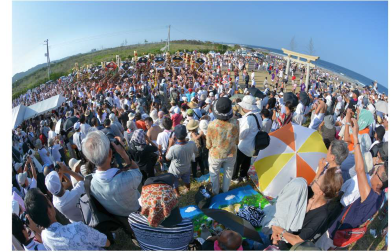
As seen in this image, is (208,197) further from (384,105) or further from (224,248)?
(384,105)

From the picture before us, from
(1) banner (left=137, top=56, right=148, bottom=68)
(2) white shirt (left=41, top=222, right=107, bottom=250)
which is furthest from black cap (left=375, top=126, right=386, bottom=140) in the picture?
(1) banner (left=137, top=56, right=148, bottom=68)

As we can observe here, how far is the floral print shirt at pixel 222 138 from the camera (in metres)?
3.45

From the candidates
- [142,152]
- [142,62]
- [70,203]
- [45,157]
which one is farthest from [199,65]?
[70,203]

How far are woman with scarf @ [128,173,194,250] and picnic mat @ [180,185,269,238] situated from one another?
1.09m

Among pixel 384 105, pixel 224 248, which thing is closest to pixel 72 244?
pixel 224 248

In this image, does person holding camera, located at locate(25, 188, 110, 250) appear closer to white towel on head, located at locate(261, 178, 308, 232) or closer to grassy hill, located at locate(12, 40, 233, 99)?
white towel on head, located at locate(261, 178, 308, 232)

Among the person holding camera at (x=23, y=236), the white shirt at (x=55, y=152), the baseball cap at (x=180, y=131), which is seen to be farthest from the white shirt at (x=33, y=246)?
the white shirt at (x=55, y=152)

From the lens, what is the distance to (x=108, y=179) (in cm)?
231

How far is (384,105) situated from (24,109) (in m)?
12.9

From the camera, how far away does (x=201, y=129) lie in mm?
4527

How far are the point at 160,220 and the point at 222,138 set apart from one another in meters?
1.76

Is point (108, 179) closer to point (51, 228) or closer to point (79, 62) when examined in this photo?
point (51, 228)

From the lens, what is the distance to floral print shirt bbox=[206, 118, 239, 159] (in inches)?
136

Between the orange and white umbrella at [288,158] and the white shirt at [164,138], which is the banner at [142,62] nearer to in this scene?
the white shirt at [164,138]
